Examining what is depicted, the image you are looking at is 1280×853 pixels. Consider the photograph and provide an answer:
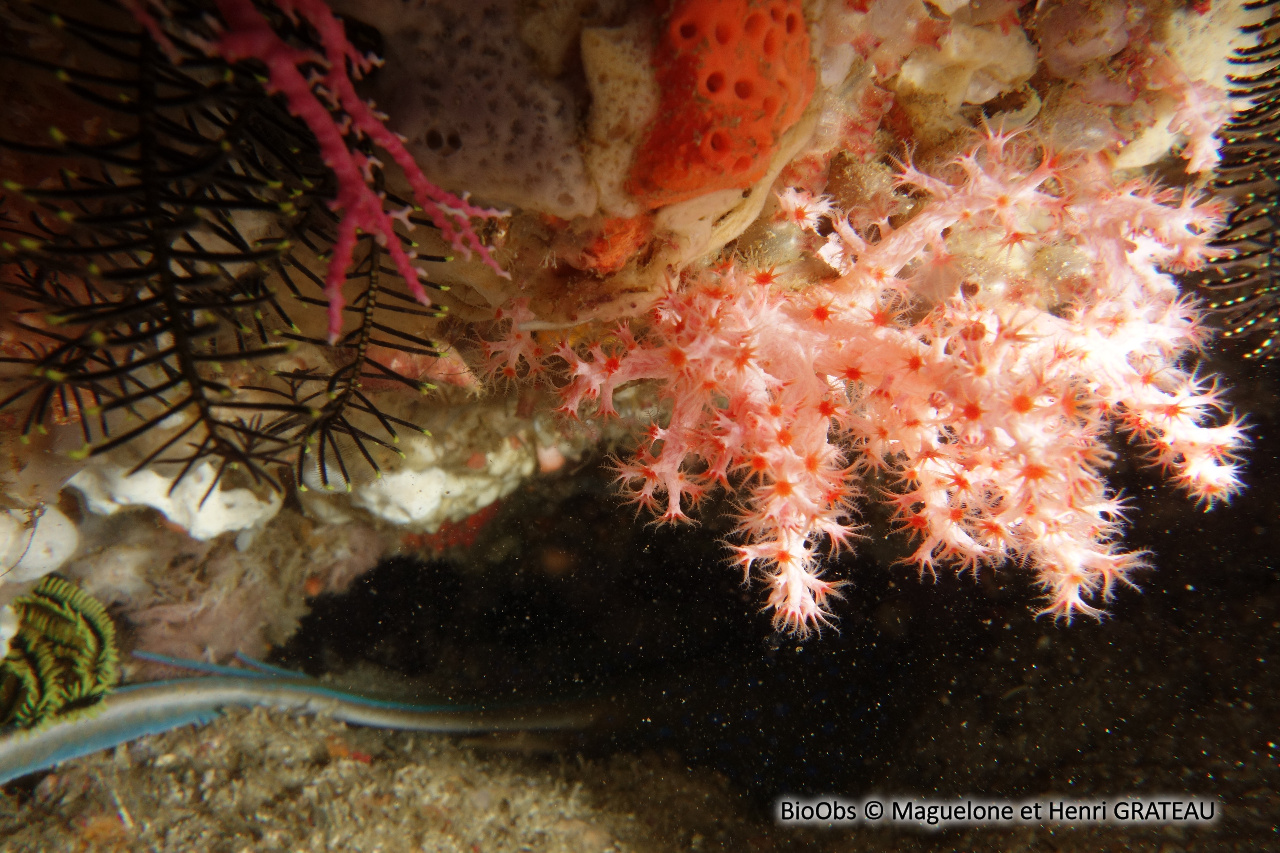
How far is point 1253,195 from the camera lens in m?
2.19

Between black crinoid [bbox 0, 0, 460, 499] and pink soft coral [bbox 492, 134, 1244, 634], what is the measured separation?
2.69 ft

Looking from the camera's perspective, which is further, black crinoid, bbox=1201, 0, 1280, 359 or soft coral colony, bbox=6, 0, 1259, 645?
black crinoid, bbox=1201, 0, 1280, 359

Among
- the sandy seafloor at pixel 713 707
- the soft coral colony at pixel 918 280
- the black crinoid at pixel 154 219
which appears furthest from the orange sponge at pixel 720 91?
the sandy seafloor at pixel 713 707

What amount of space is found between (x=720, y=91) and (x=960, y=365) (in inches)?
52.6

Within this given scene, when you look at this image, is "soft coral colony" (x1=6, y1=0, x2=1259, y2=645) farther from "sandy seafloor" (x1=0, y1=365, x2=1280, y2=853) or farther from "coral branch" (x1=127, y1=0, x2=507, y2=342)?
"sandy seafloor" (x1=0, y1=365, x2=1280, y2=853)

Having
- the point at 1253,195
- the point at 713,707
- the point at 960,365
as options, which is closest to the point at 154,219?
the point at 960,365

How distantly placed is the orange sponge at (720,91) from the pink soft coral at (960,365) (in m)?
0.61

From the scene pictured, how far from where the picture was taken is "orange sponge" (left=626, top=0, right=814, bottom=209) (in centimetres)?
144

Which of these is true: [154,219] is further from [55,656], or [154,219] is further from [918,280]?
[55,656]

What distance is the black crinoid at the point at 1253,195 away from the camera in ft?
6.74

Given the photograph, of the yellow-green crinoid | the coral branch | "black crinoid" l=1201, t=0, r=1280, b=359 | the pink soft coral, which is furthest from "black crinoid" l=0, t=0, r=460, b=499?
"black crinoid" l=1201, t=0, r=1280, b=359

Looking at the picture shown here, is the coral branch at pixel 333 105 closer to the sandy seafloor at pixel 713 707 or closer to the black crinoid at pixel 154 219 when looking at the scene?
the black crinoid at pixel 154 219

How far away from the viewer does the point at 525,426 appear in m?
3.61

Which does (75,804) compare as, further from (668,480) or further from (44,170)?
(668,480)
